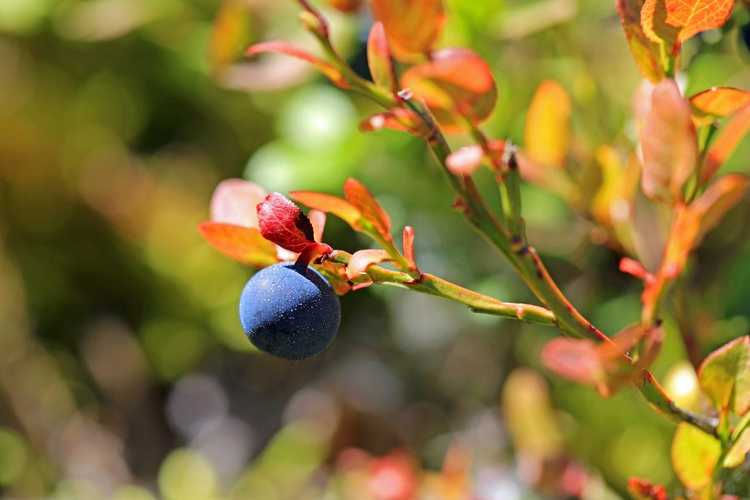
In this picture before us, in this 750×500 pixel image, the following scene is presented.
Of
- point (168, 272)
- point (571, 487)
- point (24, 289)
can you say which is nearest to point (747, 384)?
point (571, 487)

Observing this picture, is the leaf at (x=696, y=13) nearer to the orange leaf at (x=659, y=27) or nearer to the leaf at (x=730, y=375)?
the orange leaf at (x=659, y=27)

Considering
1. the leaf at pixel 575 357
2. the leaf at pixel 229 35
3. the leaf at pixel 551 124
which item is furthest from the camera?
the leaf at pixel 229 35

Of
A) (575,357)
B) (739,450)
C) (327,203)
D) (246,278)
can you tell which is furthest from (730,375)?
(246,278)

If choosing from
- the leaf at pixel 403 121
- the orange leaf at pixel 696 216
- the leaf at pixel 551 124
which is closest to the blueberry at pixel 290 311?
the leaf at pixel 403 121

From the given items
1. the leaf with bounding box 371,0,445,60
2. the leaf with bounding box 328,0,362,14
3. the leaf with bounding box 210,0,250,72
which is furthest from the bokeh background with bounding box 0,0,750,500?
the leaf with bounding box 371,0,445,60

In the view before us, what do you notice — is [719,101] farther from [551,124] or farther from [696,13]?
[551,124]

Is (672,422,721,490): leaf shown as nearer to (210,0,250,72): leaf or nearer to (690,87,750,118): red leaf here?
(690,87,750,118): red leaf
